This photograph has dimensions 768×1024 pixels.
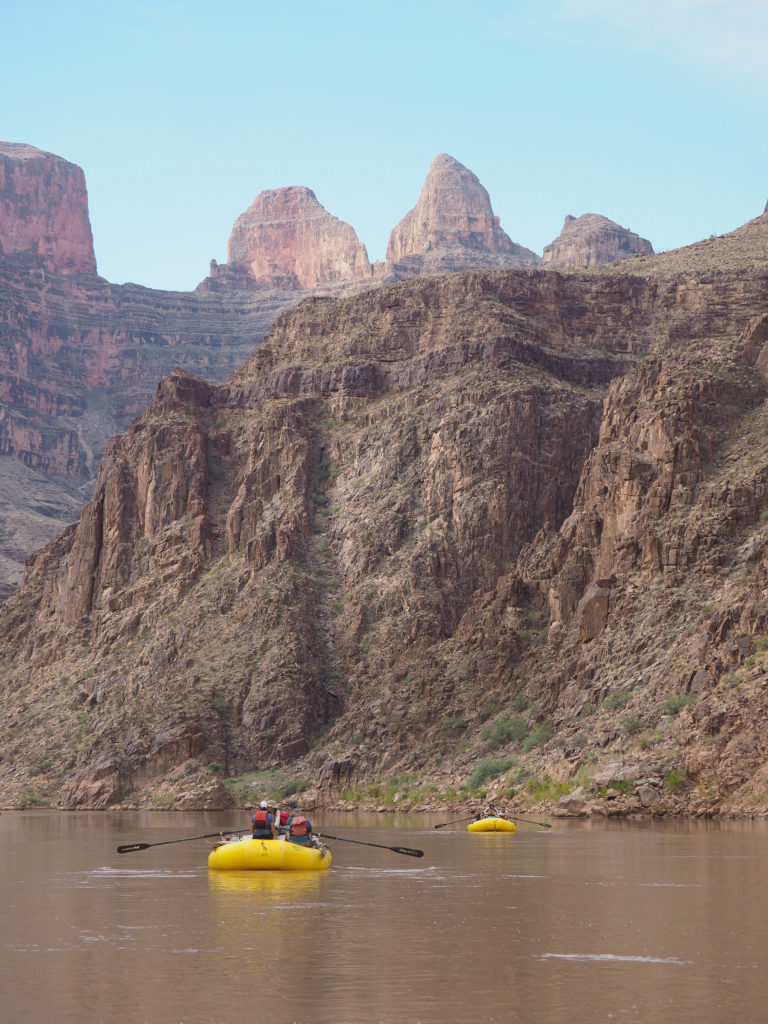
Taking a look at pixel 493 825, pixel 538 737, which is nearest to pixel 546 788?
pixel 538 737

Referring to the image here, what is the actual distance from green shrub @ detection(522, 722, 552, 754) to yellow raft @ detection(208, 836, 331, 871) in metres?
45.0

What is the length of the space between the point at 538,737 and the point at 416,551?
106 ft

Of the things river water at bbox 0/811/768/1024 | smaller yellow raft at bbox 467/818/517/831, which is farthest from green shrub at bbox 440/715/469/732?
river water at bbox 0/811/768/1024

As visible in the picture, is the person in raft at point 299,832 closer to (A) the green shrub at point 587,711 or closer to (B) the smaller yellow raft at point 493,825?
(B) the smaller yellow raft at point 493,825

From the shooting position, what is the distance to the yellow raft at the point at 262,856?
47.7 metres

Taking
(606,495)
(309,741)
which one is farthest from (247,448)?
(606,495)

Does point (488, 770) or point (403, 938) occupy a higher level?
point (488, 770)

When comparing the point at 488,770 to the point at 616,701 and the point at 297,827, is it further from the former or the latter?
the point at 297,827

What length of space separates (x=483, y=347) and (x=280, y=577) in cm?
3017

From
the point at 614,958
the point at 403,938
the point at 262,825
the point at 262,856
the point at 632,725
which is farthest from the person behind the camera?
the point at 632,725

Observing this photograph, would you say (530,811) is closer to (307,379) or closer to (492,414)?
(492,414)

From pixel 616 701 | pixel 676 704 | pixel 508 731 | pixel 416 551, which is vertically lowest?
pixel 508 731

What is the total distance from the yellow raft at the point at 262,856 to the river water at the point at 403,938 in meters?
0.37

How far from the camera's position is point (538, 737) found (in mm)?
92688
